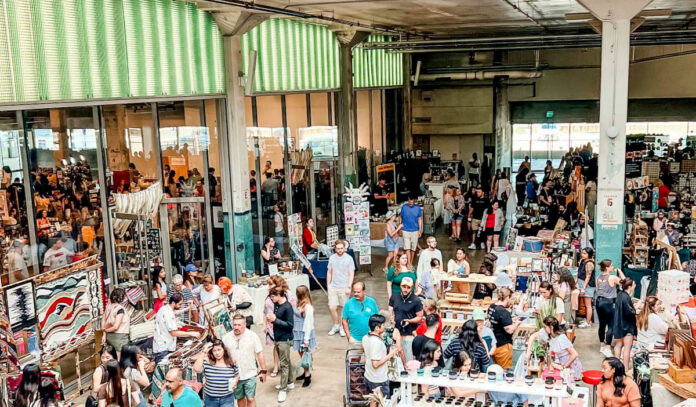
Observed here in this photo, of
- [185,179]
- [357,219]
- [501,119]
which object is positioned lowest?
[357,219]

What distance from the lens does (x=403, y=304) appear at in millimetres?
9047

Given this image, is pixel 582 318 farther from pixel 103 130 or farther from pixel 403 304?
pixel 103 130

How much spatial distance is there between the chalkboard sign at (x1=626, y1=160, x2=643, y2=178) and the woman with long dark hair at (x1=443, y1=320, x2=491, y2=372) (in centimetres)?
1389

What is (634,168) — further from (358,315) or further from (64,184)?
(64,184)

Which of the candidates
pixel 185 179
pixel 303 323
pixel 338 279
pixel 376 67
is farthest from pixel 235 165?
pixel 376 67

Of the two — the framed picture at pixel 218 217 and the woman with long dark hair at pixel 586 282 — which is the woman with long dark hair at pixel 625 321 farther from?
the framed picture at pixel 218 217

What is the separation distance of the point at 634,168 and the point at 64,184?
50.6 feet

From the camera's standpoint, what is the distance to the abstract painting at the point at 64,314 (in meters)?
8.53

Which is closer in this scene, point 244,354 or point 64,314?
point 244,354

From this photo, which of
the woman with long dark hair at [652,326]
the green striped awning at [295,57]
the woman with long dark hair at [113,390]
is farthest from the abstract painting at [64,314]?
the woman with long dark hair at [652,326]

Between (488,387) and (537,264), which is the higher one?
(537,264)

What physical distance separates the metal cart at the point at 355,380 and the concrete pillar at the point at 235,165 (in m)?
5.46

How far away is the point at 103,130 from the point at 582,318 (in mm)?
7766

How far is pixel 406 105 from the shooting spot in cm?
2536
